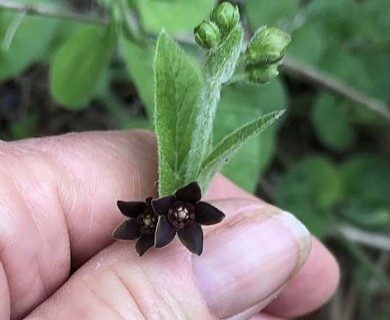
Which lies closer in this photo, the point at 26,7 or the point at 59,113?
the point at 26,7

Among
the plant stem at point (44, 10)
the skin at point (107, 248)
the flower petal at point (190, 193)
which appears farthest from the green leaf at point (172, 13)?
the flower petal at point (190, 193)

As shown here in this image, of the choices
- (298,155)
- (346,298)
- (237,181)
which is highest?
(237,181)

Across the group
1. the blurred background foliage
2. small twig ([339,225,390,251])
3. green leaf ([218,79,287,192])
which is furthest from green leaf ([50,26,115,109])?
small twig ([339,225,390,251])

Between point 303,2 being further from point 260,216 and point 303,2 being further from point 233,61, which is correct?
point 233,61

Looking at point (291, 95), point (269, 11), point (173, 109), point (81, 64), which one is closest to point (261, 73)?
point (173, 109)

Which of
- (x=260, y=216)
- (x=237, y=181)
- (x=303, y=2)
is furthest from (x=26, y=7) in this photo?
(x=303, y=2)
